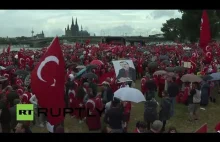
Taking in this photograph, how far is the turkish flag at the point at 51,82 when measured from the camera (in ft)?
14.6

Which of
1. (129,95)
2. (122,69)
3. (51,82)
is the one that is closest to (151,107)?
(129,95)

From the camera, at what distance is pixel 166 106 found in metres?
8.97

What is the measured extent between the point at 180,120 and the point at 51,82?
7127mm

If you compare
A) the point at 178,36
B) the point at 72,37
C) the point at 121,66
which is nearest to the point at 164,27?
the point at 178,36

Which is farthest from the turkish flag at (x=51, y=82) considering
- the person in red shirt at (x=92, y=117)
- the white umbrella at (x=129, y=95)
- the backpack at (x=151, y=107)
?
the person in red shirt at (x=92, y=117)

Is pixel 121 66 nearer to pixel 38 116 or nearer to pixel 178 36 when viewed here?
pixel 38 116

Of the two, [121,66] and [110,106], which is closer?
[110,106]

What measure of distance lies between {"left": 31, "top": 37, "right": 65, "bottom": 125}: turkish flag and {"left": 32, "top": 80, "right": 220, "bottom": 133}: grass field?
16.9ft

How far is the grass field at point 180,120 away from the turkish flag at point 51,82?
5154 mm

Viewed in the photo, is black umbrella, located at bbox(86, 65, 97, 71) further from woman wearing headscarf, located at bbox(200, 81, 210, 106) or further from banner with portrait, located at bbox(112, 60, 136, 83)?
woman wearing headscarf, located at bbox(200, 81, 210, 106)

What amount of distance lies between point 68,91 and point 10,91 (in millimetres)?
2073
